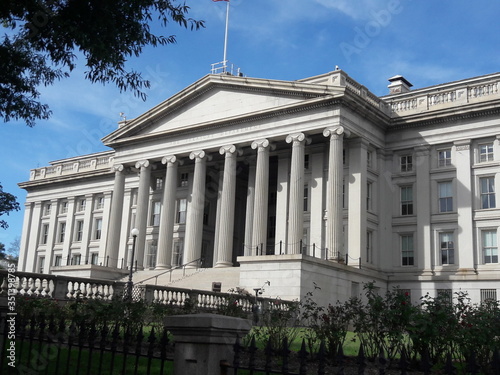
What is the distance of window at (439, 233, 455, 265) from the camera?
126 ft

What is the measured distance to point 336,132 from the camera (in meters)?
37.2

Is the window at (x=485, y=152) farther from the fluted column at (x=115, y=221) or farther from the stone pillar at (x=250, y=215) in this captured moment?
the fluted column at (x=115, y=221)

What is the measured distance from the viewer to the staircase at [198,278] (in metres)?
36.2

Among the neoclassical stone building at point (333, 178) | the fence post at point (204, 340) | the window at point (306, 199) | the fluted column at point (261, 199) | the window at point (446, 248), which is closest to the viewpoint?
the fence post at point (204, 340)

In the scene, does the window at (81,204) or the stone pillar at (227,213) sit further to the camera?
the window at (81,204)

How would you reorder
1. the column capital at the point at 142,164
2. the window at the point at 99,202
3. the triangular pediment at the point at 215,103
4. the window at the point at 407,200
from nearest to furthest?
the triangular pediment at the point at 215,103 < the window at the point at 407,200 < the column capital at the point at 142,164 < the window at the point at 99,202

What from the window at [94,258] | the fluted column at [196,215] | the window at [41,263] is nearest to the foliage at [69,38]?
the fluted column at [196,215]

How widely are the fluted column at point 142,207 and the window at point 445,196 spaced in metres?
21.8

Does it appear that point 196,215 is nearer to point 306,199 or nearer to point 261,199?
point 261,199

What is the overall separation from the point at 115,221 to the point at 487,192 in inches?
1077

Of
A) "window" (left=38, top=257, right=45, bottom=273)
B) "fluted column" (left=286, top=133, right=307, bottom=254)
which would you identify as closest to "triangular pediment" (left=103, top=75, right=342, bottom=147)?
"fluted column" (left=286, top=133, right=307, bottom=254)

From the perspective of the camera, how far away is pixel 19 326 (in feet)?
32.4

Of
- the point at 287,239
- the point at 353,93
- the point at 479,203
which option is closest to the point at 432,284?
the point at 479,203

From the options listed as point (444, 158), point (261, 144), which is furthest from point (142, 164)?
point (444, 158)
